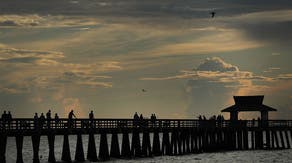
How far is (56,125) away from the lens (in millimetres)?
53969

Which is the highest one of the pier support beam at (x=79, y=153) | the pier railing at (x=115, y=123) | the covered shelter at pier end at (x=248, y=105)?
the covered shelter at pier end at (x=248, y=105)

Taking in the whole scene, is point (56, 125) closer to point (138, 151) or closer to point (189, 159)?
point (138, 151)

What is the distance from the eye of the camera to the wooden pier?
5138 cm

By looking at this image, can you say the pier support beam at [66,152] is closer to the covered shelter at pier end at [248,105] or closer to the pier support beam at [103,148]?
the pier support beam at [103,148]

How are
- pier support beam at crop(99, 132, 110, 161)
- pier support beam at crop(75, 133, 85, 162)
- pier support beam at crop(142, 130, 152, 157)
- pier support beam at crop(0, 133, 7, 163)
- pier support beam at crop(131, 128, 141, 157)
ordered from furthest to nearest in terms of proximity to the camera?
pier support beam at crop(142, 130, 152, 157)
pier support beam at crop(131, 128, 141, 157)
pier support beam at crop(99, 132, 110, 161)
pier support beam at crop(75, 133, 85, 162)
pier support beam at crop(0, 133, 7, 163)

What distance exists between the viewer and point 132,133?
6384 cm

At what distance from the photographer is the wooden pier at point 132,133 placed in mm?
51375

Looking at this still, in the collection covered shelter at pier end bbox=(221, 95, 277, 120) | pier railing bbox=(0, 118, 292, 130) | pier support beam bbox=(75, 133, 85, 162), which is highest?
covered shelter at pier end bbox=(221, 95, 277, 120)

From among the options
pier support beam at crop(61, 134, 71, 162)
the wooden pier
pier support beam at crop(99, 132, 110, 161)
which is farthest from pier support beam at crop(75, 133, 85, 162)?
pier support beam at crop(99, 132, 110, 161)

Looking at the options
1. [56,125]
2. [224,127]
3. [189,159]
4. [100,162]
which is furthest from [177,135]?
[56,125]

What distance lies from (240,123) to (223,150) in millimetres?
3799

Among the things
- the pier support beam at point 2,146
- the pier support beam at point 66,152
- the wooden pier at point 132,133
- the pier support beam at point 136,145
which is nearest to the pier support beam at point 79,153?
the wooden pier at point 132,133

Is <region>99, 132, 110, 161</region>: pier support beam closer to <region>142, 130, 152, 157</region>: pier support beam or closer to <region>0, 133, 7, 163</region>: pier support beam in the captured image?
<region>142, 130, 152, 157</region>: pier support beam

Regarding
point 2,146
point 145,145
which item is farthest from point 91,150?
point 2,146
